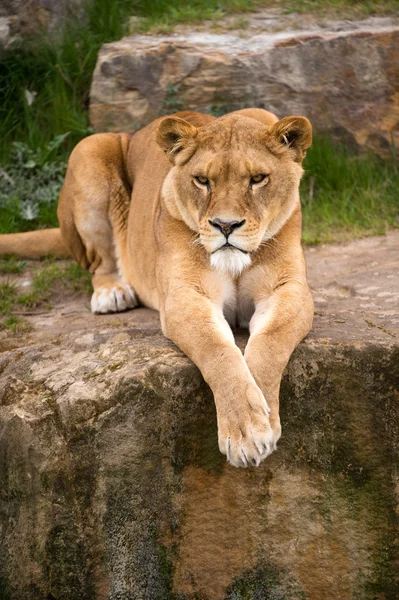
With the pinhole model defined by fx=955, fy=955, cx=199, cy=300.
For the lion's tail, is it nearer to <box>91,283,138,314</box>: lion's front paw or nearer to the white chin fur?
<box>91,283,138,314</box>: lion's front paw

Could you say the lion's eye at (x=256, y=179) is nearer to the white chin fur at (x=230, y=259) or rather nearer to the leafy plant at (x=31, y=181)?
the white chin fur at (x=230, y=259)

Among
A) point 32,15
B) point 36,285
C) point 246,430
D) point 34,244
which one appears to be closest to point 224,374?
point 246,430

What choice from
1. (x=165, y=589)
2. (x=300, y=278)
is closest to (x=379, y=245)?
(x=300, y=278)

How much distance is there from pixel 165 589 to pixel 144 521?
0.29 m

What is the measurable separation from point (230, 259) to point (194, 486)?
89cm

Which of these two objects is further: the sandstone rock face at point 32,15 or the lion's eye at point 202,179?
the sandstone rock face at point 32,15

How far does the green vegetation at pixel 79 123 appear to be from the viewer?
6617 mm

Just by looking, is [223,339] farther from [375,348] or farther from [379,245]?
[379,245]

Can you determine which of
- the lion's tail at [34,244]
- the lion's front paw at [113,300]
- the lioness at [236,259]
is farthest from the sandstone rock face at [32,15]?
the lioness at [236,259]

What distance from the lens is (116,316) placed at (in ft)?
16.4

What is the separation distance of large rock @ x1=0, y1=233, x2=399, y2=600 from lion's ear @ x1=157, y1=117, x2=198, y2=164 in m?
0.86

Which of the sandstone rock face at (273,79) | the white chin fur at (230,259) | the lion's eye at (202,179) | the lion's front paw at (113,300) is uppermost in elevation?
→ the lion's eye at (202,179)

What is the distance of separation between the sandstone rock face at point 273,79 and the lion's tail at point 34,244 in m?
1.36

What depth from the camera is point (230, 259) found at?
3766mm
